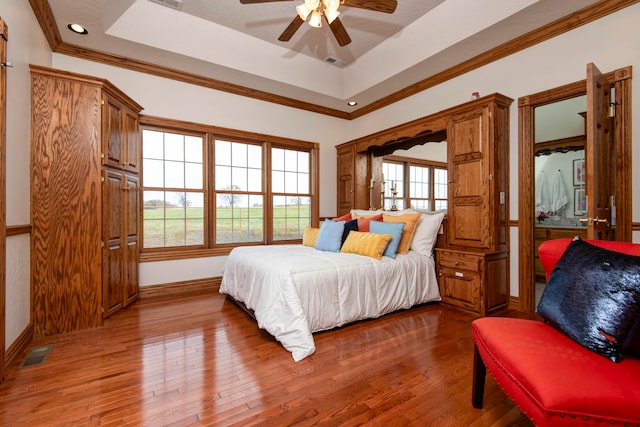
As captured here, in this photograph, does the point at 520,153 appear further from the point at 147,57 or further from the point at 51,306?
the point at 51,306

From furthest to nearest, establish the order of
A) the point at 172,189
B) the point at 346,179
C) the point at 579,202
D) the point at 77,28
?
the point at 346,179 < the point at 579,202 < the point at 172,189 < the point at 77,28

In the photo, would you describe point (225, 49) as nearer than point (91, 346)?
No

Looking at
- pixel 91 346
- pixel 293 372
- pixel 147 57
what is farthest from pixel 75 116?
pixel 293 372

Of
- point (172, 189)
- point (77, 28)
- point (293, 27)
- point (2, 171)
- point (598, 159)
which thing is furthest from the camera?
point (172, 189)

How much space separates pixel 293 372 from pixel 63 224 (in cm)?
242

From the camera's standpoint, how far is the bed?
2.36m

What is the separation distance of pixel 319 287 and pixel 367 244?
80cm

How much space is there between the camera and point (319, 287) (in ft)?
8.27

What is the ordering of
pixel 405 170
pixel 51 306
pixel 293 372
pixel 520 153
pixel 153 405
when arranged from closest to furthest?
pixel 153 405
pixel 293 372
pixel 51 306
pixel 520 153
pixel 405 170

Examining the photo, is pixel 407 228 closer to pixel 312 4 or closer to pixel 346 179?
pixel 346 179

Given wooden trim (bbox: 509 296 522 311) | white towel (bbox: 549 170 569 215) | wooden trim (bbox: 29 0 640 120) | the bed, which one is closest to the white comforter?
the bed

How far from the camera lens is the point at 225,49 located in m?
3.65

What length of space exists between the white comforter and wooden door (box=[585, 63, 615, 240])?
1545mm

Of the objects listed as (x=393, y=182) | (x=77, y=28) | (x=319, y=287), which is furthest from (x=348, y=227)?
(x=77, y=28)
